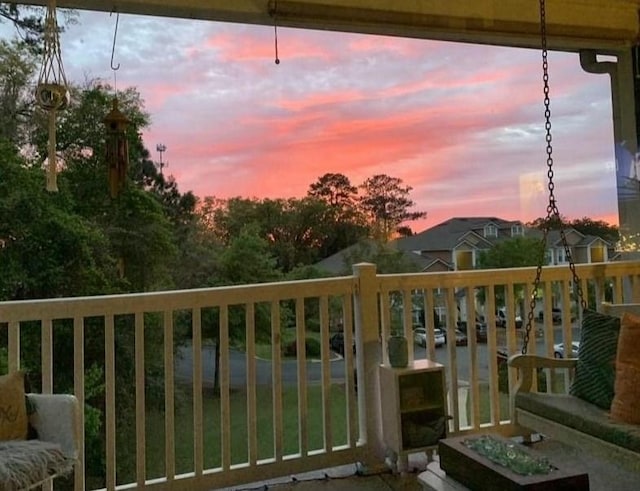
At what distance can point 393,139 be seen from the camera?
3.39 m

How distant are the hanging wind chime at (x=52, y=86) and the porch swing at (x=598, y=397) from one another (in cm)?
219

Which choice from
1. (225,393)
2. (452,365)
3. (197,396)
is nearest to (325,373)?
(225,393)

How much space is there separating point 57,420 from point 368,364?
144 cm

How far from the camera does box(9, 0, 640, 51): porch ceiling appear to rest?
2.79 meters

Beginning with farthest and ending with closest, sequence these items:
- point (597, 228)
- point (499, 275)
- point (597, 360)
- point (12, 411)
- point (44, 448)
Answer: point (597, 228)
point (499, 275)
point (597, 360)
point (12, 411)
point (44, 448)

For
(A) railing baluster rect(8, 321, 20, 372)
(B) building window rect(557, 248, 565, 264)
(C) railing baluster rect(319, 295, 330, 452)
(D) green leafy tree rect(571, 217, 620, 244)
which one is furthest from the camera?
(D) green leafy tree rect(571, 217, 620, 244)

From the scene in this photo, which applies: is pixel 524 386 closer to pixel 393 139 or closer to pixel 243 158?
pixel 393 139

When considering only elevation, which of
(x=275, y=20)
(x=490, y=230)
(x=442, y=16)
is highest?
(x=442, y=16)

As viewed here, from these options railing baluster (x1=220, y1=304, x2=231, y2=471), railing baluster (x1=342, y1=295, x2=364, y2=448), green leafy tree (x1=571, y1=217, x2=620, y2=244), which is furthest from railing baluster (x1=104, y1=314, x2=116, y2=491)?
green leafy tree (x1=571, y1=217, x2=620, y2=244)

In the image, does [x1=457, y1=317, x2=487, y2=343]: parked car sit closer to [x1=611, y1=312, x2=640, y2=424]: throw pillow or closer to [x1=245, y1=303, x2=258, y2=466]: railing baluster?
[x1=611, y1=312, x2=640, y2=424]: throw pillow

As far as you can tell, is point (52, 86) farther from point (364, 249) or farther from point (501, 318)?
point (501, 318)

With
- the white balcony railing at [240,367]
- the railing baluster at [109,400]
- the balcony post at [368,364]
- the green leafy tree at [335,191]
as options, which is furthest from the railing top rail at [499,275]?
the railing baluster at [109,400]

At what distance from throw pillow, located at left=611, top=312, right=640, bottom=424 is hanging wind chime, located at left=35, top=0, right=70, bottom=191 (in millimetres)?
2434

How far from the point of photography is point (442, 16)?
3.20m
